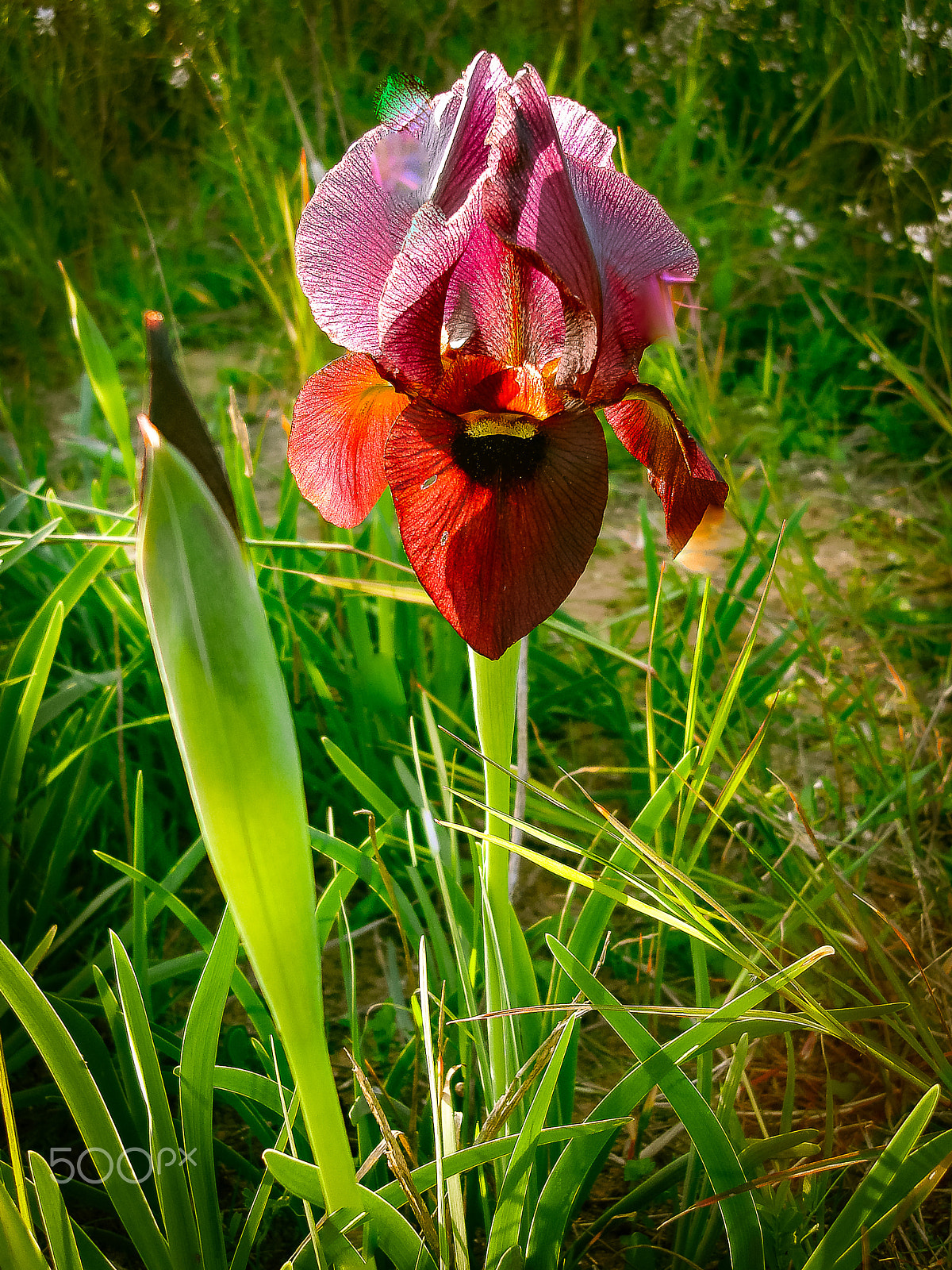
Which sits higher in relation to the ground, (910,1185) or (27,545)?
(27,545)

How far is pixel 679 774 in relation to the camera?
0.57 meters

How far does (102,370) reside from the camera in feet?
3.60

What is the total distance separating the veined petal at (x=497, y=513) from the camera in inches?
16.2

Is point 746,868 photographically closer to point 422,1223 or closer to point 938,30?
point 422,1223

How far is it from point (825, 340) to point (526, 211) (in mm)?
2054

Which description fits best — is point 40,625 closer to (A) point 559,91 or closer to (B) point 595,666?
(B) point 595,666

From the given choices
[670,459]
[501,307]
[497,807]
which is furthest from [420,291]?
[497,807]

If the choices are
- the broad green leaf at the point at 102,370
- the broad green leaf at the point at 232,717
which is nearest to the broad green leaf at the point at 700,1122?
the broad green leaf at the point at 232,717

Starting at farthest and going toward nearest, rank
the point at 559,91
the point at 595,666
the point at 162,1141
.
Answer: the point at 559,91 → the point at 595,666 → the point at 162,1141

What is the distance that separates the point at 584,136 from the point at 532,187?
83 millimetres

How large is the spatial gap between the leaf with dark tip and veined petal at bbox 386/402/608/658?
11cm

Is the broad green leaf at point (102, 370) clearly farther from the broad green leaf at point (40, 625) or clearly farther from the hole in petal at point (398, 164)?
the hole in petal at point (398, 164)

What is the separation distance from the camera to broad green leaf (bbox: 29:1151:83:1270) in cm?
46

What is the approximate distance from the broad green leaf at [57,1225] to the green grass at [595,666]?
85 mm
